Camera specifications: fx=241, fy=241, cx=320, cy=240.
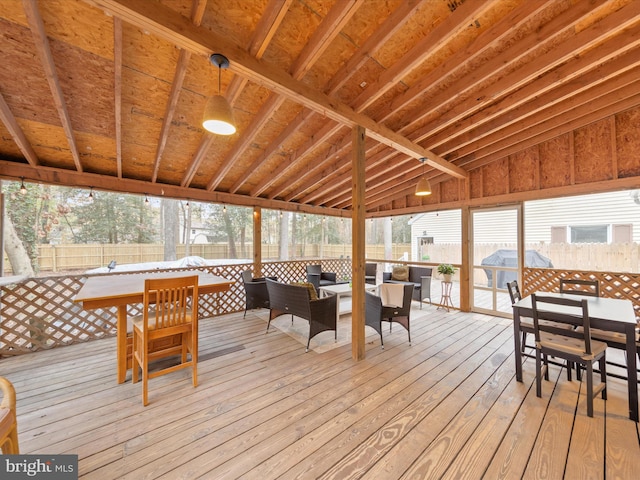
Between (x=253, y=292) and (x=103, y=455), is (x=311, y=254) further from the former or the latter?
(x=103, y=455)

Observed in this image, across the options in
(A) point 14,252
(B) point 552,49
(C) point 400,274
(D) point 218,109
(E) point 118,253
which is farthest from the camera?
(E) point 118,253

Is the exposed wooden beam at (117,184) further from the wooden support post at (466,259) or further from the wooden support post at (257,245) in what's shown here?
the wooden support post at (466,259)

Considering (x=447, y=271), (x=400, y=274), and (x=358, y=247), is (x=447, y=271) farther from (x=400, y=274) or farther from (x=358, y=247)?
(x=358, y=247)

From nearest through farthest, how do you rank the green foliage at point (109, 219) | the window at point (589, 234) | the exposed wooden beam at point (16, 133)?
the exposed wooden beam at point (16, 133) → the window at point (589, 234) → the green foliage at point (109, 219)

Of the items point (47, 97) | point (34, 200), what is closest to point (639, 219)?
point (47, 97)

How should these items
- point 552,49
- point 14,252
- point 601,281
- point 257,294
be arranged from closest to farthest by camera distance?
point 552,49, point 601,281, point 257,294, point 14,252

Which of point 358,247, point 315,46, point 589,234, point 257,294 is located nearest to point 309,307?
point 358,247

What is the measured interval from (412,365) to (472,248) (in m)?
3.49

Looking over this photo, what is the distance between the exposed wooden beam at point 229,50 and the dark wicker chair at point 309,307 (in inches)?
88.4

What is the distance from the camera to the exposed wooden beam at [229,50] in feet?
5.37

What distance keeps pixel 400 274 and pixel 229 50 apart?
544 cm

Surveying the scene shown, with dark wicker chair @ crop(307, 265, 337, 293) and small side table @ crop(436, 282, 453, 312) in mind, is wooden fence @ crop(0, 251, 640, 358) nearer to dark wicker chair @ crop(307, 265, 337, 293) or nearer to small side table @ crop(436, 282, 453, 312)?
small side table @ crop(436, 282, 453, 312)

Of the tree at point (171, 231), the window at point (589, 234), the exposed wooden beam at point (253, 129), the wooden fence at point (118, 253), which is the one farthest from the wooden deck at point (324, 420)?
the wooden fence at point (118, 253)

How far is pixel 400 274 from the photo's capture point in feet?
19.7
